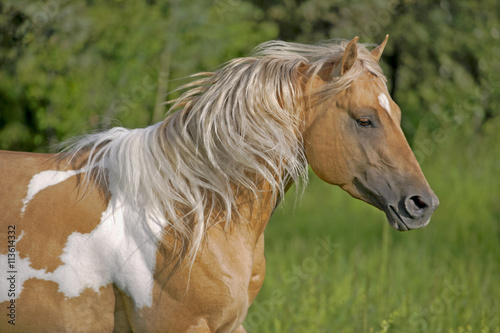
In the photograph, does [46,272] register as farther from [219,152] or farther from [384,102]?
[384,102]

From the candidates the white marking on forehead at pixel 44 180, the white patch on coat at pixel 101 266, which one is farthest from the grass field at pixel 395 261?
the white marking on forehead at pixel 44 180

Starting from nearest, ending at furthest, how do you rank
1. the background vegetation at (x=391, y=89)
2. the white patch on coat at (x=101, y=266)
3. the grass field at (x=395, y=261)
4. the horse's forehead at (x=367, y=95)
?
1. the white patch on coat at (x=101, y=266)
2. the horse's forehead at (x=367, y=95)
3. the grass field at (x=395, y=261)
4. the background vegetation at (x=391, y=89)

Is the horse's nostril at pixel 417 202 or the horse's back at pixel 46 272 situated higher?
the horse's nostril at pixel 417 202

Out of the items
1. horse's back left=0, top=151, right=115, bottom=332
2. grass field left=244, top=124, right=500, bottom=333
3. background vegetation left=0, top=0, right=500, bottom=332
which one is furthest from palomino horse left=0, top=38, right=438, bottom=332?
background vegetation left=0, top=0, right=500, bottom=332

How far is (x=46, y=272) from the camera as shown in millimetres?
2197

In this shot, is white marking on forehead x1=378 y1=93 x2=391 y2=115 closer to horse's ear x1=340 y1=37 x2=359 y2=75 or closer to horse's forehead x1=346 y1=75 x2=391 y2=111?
horse's forehead x1=346 y1=75 x2=391 y2=111

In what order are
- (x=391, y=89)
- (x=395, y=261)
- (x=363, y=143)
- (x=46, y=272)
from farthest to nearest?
(x=391, y=89)
(x=395, y=261)
(x=363, y=143)
(x=46, y=272)

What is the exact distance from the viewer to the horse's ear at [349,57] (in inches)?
88.3

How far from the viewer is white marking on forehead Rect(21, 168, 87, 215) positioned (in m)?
2.27

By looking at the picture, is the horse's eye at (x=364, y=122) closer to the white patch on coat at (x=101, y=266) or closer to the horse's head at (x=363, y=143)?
the horse's head at (x=363, y=143)

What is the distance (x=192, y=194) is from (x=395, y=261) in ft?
12.3

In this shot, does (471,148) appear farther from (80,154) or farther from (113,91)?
(80,154)

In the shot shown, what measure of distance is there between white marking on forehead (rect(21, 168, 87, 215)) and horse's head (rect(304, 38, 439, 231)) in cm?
101

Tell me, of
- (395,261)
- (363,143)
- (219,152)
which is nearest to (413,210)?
(363,143)
